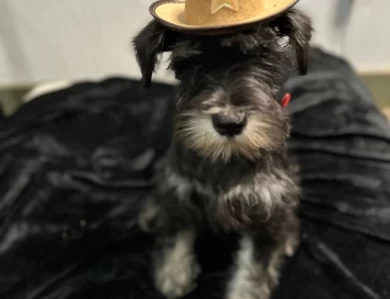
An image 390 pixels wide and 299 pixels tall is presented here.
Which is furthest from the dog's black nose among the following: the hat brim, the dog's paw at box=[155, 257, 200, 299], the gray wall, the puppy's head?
the gray wall

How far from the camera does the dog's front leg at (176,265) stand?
5.35ft

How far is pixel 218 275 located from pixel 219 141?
619 mm

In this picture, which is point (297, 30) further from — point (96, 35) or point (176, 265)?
point (96, 35)

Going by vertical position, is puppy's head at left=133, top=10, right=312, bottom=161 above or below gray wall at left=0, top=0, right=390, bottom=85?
above

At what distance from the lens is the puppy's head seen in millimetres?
1213

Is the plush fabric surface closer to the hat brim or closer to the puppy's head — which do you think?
the puppy's head

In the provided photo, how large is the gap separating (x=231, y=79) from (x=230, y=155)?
19 centimetres

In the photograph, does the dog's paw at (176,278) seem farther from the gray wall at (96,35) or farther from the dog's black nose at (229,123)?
the gray wall at (96,35)

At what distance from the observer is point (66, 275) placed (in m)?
1.71

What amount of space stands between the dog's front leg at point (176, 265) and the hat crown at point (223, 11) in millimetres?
698

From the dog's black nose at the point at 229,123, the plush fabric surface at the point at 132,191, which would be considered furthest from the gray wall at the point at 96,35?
the dog's black nose at the point at 229,123

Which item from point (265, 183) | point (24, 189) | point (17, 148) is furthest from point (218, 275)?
point (17, 148)

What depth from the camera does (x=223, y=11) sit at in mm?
1216

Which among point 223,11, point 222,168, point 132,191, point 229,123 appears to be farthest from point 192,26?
point 132,191
